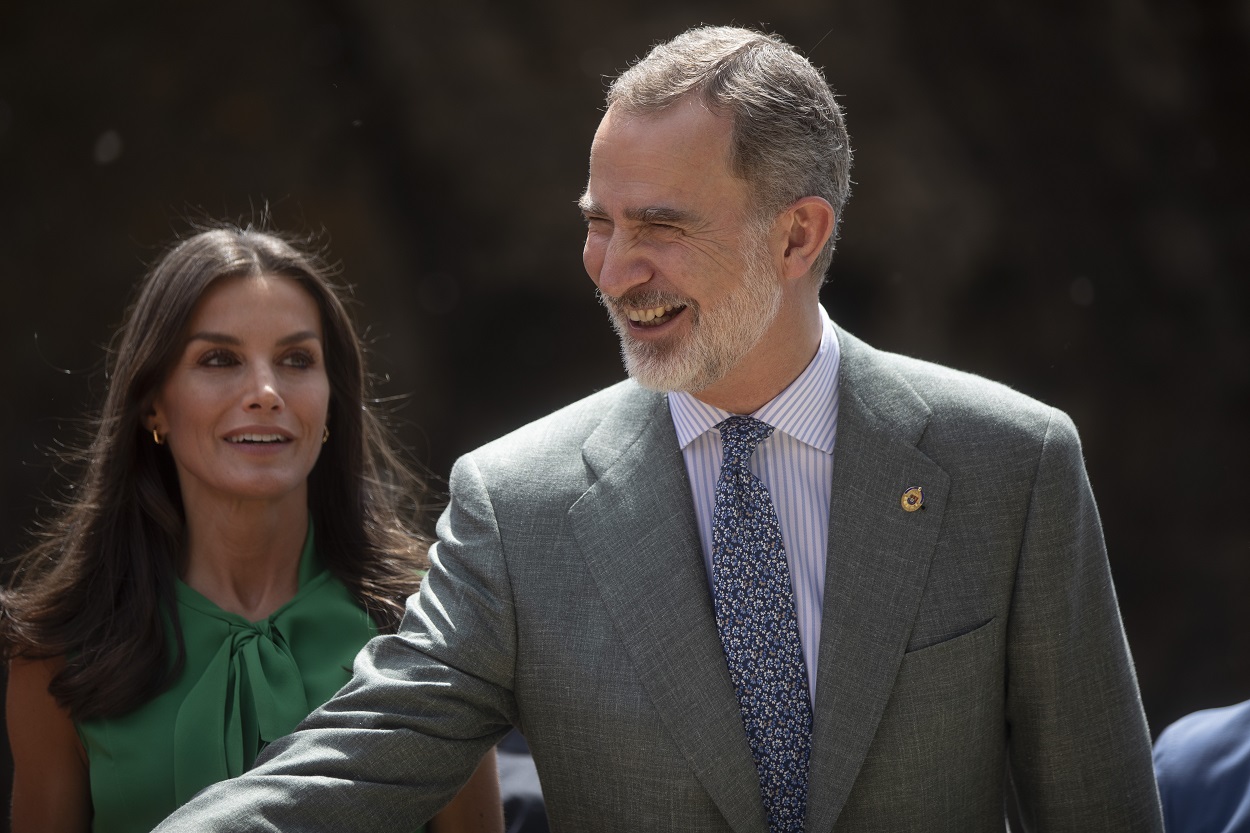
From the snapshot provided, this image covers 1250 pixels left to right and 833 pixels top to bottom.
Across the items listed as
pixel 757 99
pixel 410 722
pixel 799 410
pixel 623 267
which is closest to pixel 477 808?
pixel 410 722

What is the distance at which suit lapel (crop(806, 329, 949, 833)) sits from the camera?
Answer: 1869mm

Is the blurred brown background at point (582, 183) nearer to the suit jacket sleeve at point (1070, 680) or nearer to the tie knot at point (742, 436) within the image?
the tie knot at point (742, 436)

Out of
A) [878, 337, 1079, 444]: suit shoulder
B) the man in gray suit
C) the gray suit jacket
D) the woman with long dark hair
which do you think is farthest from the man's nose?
the woman with long dark hair

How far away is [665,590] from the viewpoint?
1.97 metres

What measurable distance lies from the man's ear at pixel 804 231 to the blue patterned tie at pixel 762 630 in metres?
0.27

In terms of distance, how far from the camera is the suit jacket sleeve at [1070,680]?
1.91 m

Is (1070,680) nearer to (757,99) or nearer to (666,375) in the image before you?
(666,375)

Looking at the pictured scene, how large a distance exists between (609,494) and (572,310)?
8.60 ft

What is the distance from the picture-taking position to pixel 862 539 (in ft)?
6.48

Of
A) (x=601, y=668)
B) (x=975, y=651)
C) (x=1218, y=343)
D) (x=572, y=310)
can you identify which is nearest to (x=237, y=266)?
(x=601, y=668)

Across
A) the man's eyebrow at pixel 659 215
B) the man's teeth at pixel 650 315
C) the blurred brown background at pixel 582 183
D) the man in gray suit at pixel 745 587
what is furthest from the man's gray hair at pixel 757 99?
the blurred brown background at pixel 582 183

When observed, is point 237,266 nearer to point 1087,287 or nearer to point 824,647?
point 824,647

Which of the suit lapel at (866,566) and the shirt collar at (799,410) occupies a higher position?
the shirt collar at (799,410)

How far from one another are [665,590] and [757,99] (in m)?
0.77
